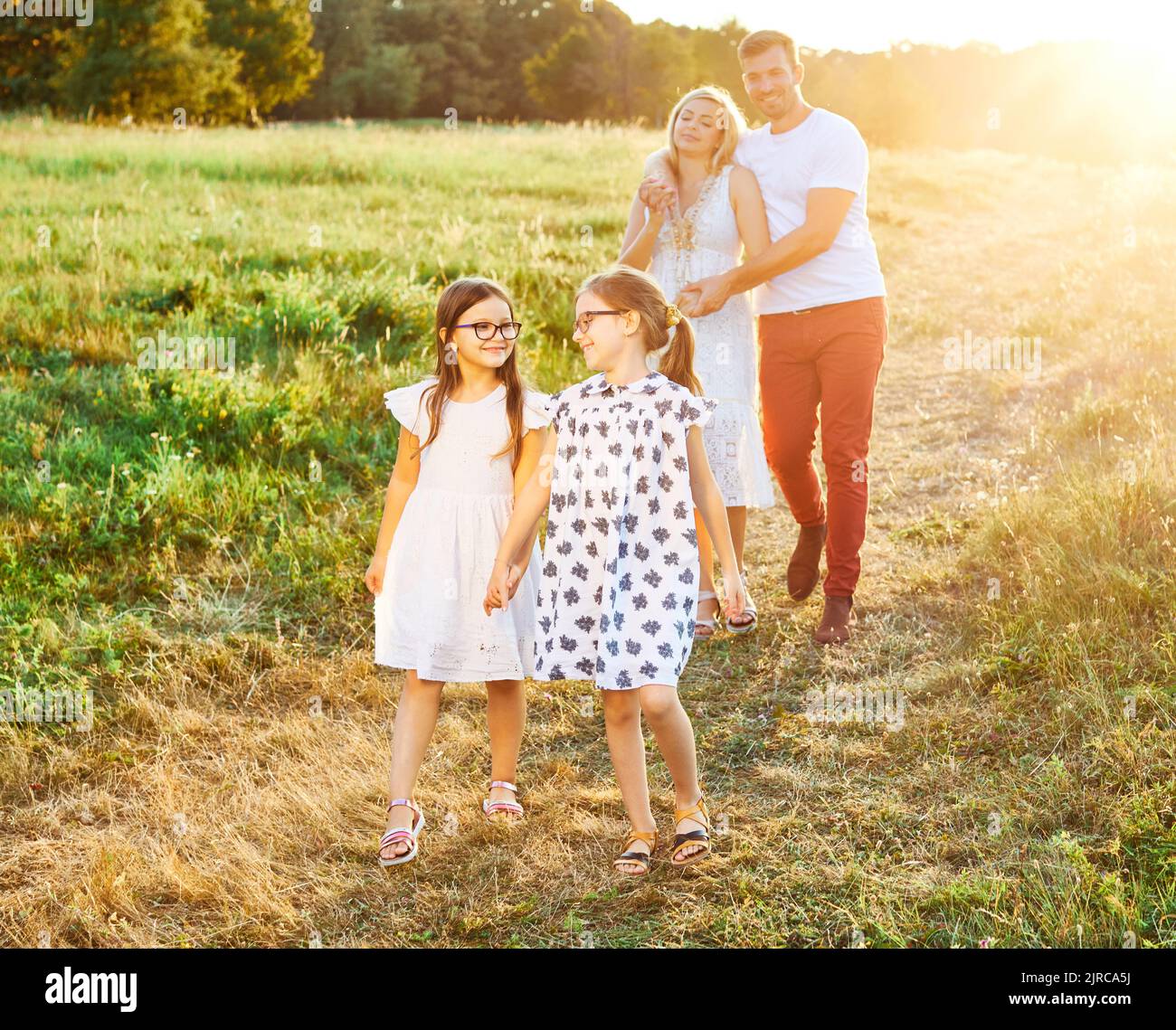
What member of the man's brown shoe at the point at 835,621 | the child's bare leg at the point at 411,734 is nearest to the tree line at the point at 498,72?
the man's brown shoe at the point at 835,621

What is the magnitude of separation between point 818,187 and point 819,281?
419 millimetres

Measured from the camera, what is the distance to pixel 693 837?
11.8 feet

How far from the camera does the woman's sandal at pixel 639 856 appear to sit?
139 inches

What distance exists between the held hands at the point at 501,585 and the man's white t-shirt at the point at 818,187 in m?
2.26

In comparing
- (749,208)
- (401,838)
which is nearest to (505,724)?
(401,838)

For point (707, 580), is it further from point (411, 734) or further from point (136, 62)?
point (136, 62)

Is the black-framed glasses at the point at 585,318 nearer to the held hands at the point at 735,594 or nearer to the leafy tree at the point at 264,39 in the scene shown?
the held hands at the point at 735,594

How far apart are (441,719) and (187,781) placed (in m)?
1.03

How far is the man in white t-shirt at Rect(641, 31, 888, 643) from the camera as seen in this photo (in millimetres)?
5043

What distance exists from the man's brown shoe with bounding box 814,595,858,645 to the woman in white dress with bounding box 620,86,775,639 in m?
0.40

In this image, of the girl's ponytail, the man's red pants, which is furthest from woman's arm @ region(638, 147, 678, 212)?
the girl's ponytail

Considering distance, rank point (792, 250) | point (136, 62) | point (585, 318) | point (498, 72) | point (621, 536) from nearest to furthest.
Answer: point (621, 536), point (585, 318), point (792, 250), point (136, 62), point (498, 72)

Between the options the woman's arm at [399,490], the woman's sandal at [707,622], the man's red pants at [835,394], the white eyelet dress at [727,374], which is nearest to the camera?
the woman's arm at [399,490]

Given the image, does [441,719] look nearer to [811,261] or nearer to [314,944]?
[314,944]
